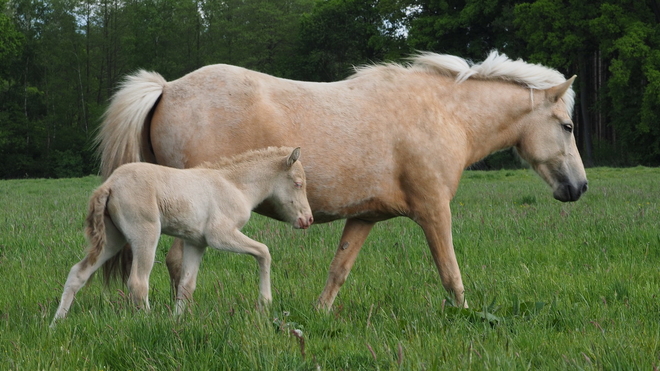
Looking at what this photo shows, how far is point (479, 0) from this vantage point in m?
40.9

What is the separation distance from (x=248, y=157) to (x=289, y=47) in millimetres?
50457

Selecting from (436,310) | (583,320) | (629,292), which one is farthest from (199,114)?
(629,292)

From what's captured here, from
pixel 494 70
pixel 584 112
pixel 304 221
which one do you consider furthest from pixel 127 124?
pixel 584 112

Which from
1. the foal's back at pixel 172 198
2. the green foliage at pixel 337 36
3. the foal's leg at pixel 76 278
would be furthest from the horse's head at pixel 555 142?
the green foliage at pixel 337 36

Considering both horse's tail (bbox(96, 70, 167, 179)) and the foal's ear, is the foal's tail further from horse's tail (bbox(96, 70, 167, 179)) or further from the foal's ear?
the foal's ear

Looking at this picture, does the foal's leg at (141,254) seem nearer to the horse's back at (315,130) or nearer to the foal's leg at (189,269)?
the foal's leg at (189,269)

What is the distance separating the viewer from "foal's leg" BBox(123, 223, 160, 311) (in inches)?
182

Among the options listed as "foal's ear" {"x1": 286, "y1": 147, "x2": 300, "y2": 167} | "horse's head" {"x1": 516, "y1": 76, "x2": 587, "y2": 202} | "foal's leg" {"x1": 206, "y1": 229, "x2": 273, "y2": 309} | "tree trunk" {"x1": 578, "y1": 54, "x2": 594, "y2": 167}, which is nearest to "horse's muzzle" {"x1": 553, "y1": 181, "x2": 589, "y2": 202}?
"horse's head" {"x1": 516, "y1": 76, "x2": 587, "y2": 202}

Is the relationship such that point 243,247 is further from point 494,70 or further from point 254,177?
point 494,70

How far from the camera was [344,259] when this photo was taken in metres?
6.00

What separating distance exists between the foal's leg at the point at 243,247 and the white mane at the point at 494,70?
2.47 meters

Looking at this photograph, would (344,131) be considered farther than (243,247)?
Yes

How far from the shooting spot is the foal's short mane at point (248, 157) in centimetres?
522

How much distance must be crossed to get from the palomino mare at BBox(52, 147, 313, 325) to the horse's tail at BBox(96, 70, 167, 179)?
25.3 inches
